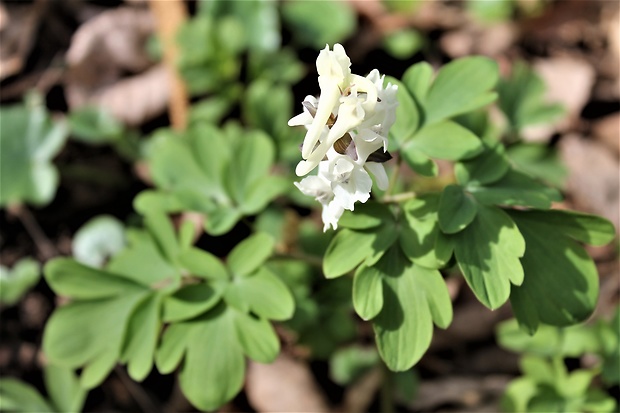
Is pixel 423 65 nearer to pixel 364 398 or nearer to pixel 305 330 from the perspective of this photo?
pixel 305 330

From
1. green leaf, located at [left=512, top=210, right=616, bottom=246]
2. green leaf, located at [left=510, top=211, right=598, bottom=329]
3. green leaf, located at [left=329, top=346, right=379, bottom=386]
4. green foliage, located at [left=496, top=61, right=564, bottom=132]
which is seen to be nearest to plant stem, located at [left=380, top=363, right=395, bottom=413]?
green leaf, located at [left=329, top=346, right=379, bottom=386]

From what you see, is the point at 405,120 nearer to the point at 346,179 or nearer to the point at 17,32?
the point at 346,179

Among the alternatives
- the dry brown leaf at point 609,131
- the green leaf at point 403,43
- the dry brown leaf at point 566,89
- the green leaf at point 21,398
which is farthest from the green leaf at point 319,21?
the green leaf at point 21,398

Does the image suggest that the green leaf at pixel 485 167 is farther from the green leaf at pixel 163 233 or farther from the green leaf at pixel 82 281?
the green leaf at pixel 82 281

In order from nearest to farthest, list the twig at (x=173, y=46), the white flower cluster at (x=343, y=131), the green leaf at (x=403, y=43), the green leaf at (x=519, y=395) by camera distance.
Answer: the white flower cluster at (x=343, y=131)
the green leaf at (x=519, y=395)
the twig at (x=173, y=46)
the green leaf at (x=403, y=43)

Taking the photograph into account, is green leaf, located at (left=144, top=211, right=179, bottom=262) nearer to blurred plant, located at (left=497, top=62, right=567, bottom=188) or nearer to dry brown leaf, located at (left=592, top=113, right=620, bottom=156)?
blurred plant, located at (left=497, top=62, right=567, bottom=188)

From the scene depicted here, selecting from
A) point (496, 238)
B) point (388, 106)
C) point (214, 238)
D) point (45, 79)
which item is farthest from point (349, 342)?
point (45, 79)
